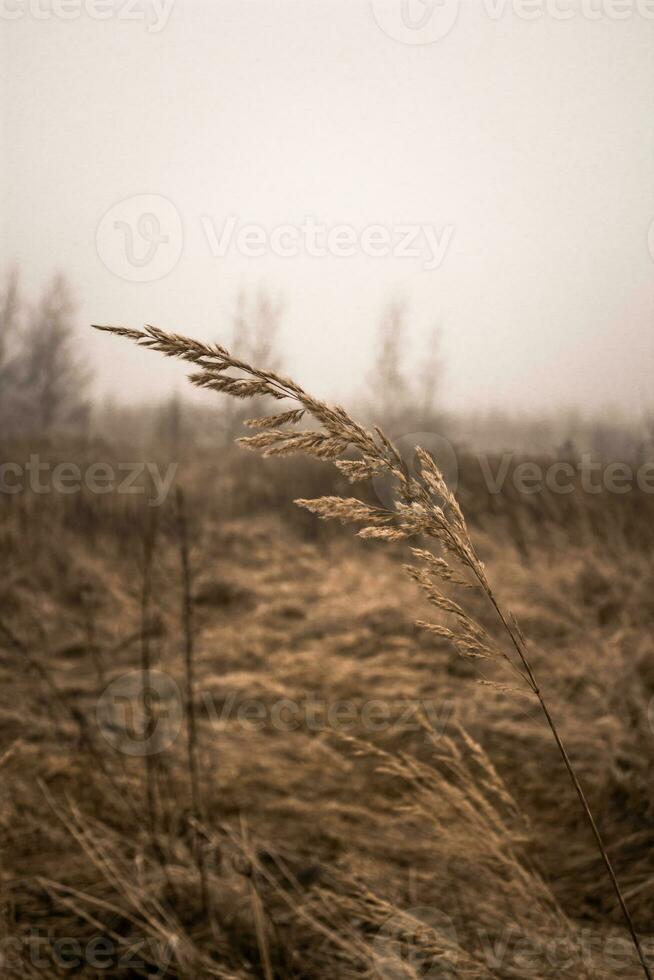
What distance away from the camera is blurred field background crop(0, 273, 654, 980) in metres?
1.21

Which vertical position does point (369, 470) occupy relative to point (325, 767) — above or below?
above

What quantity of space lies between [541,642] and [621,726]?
116cm

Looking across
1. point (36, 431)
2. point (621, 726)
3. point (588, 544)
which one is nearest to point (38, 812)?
point (621, 726)

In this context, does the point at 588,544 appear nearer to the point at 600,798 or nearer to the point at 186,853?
the point at 600,798

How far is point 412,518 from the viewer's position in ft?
2.15

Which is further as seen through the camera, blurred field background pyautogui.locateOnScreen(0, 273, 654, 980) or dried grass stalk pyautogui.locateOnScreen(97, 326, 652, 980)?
blurred field background pyautogui.locateOnScreen(0, 273, 654, 980)

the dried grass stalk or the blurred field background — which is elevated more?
the dried grass stalk

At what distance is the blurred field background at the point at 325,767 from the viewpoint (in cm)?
121

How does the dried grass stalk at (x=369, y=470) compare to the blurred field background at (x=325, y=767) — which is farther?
the blurred field background at (x=325, y=767)

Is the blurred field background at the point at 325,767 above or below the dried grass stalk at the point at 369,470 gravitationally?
below

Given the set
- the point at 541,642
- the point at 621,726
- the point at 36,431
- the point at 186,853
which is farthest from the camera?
the point at 36,431

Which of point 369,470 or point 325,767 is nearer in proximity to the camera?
point 369,470

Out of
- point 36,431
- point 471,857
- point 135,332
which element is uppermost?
point 135,332

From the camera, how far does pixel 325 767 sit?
2305 millimetres
